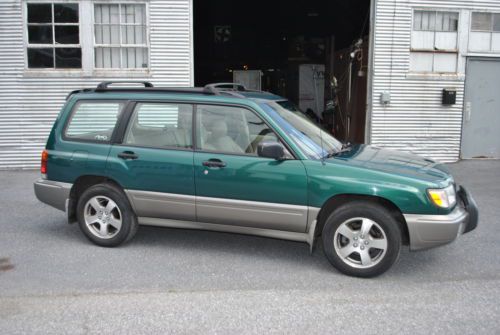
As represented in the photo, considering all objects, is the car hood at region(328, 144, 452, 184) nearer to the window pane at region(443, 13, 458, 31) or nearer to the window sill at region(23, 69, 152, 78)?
the window sill at region(23, 69, 152, 78)

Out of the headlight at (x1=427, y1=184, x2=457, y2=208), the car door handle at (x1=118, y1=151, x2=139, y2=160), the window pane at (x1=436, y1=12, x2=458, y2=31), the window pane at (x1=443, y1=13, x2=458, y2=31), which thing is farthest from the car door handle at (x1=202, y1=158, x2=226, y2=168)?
the window pane at (x1=443, y1=13, x2=458, y2=31)

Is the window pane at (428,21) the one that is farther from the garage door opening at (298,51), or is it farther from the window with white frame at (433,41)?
the garage door opening at (298,51)

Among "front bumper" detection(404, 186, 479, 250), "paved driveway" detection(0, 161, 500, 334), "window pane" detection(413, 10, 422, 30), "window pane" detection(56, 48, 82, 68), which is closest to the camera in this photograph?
"paved driveway" detection(0, 161, 500, 334)

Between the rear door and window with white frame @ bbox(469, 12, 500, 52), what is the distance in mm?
8107

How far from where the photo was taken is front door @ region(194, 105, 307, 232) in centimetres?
476

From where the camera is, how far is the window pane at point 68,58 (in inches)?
403

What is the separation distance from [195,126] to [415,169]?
7.25ft

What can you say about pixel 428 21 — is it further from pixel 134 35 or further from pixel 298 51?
pixel 298 51

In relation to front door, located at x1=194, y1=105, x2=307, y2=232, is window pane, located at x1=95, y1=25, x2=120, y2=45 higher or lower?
higher

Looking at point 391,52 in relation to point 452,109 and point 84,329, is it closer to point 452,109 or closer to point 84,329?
point 452,109

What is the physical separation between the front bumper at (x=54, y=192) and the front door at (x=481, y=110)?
8.82m

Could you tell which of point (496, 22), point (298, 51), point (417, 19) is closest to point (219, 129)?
point (417, 19)

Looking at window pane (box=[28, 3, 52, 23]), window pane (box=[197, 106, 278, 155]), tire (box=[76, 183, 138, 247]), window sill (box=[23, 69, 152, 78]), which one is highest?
window pane (box=[28, 3, 52, 23])

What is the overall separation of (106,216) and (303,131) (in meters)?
2.30
